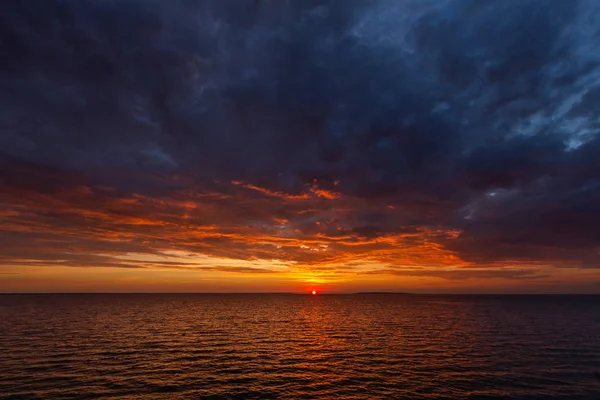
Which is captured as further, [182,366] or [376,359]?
[376,359]

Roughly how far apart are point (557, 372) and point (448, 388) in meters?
18.3

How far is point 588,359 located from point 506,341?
53.1 ft

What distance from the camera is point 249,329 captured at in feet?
275

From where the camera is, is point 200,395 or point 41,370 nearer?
point 200,395

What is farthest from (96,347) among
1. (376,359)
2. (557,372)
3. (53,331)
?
(557,372)

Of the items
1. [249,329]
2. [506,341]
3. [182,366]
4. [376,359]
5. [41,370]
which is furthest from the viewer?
[249,329]

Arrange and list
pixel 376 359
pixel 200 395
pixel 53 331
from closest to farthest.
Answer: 1. pixel 200 395
2. pixel 376 359
3. pixel 53 331

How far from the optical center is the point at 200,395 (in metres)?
34.5

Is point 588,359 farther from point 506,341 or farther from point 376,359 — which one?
point 376,359

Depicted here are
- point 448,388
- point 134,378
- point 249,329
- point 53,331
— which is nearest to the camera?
point 448,388

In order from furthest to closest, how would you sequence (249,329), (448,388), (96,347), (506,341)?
1. (249,329)
2. (506,341)
3. (96,347)
4. (448,388)

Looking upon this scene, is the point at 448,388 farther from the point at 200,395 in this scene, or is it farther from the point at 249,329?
the point at 249,329

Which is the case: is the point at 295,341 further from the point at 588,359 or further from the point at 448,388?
the point at 588,359

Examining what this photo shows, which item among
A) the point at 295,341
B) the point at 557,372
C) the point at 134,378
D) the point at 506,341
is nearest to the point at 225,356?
the point at 134,378
